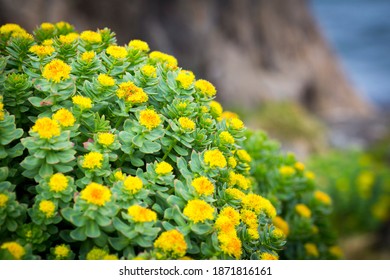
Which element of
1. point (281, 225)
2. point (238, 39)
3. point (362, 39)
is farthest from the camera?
point (362, 39)

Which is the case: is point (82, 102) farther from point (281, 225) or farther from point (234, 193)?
point (281, 225)

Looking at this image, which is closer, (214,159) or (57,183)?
(57,183)

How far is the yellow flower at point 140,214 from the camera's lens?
4.46 ft

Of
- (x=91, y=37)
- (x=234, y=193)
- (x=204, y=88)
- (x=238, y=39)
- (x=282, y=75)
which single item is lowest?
(x=234, y=193)

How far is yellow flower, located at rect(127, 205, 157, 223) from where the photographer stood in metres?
1.36

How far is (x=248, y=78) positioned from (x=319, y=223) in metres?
4.95

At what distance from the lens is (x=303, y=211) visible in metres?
2.14

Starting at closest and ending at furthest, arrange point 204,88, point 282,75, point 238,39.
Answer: point 204,88 → point 238,39 → point 282,75

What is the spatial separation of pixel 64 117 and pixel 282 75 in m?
6.63

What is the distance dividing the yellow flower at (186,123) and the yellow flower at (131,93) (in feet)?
0.44

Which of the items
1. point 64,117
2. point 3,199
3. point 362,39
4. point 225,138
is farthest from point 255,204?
point 362,39

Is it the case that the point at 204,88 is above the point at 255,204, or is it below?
above
